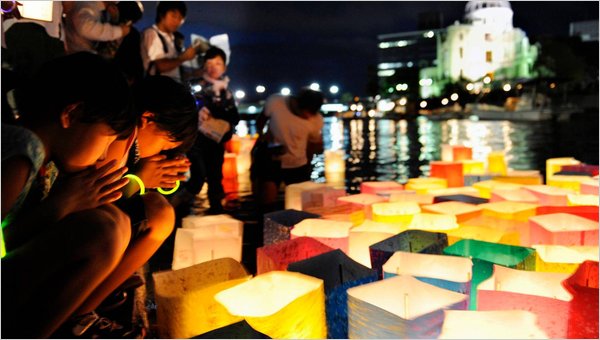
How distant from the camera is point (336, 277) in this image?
191 centimetres

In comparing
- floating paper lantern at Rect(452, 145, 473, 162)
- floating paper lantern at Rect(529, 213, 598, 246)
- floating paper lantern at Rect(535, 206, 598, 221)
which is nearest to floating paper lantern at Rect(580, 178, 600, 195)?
floating paper lantern at Rect(535, 206, 598, 221)

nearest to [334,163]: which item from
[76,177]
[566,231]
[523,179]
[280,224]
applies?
[523,179]

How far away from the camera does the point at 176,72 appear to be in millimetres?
4152

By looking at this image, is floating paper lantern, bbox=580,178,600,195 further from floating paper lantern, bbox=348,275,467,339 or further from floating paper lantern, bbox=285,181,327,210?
floating paper lantern, bbox=348,275,467,339

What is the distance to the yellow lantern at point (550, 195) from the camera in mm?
3229

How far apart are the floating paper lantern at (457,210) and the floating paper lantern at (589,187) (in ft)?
3.17

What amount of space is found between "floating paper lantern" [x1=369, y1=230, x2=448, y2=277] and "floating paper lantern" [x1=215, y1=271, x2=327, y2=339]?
0.43 metres

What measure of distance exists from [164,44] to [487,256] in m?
2.82

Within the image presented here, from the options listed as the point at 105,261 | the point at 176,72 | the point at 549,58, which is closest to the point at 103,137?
the point at 105,261

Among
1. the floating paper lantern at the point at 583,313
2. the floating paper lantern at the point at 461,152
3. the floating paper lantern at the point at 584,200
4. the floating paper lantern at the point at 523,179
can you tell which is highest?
the floating paper lantern at the point at 461,152

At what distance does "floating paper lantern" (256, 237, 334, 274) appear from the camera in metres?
2.05

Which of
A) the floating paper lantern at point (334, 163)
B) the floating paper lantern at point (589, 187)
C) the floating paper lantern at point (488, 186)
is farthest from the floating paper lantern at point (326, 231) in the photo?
the floating paper lantern at point (334, 163)

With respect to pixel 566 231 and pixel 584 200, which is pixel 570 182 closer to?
pixel 584 200

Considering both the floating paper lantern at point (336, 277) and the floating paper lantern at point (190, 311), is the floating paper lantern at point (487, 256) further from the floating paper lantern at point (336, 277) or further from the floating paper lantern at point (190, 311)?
the floating paper lantern at point (190, 311)
